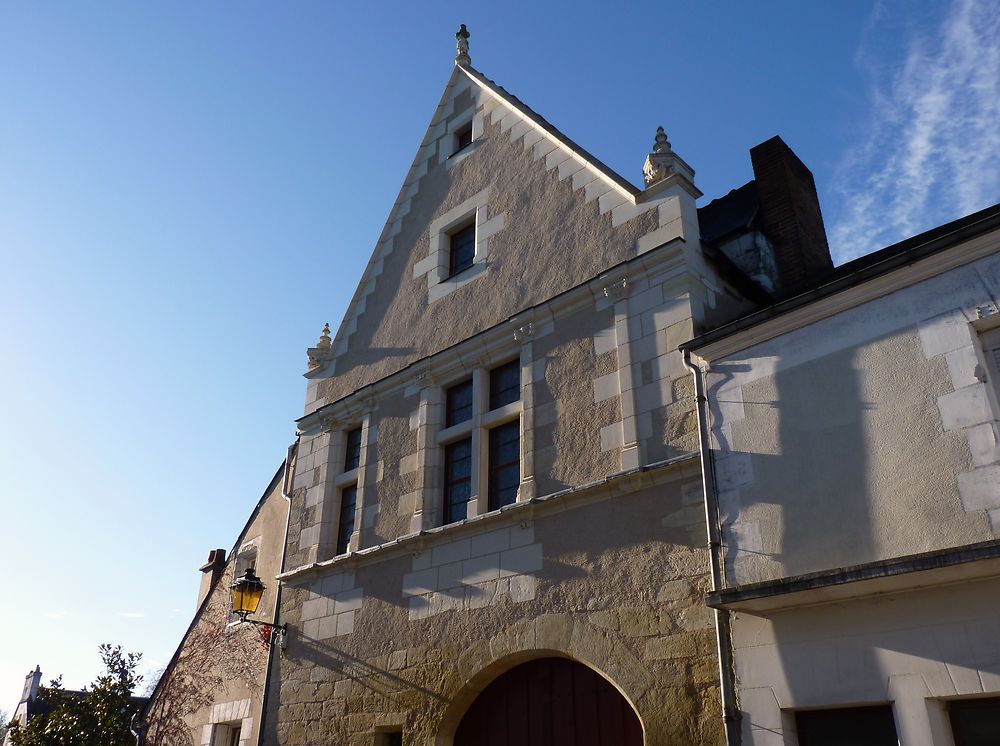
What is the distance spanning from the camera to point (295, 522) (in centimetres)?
1079

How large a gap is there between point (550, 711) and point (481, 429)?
111 inches

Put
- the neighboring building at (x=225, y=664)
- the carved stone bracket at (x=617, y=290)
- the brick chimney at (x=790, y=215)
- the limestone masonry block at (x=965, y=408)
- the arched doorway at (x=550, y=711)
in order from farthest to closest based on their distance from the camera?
the neighboring building at (x=225, y=664) → the brick chimney at (x=790, y=215) → the carved stone bracket at (x=617, y=290) → the arched doorway at (x=550, y=711) → the limestone masonry block at (x=965, y=408)

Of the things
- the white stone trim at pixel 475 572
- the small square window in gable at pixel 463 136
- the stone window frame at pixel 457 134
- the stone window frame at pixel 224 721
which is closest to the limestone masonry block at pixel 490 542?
the white stone trim at pixel 475 572

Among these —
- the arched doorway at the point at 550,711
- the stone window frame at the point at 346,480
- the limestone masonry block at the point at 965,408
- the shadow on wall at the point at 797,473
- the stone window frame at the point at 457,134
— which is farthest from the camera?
the stone window frame at the point at 457,134

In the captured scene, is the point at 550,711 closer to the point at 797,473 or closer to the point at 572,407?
the point at 572,407

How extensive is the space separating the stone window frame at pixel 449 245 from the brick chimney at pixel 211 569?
19.8 feet

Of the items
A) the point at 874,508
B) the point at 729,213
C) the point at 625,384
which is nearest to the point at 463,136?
the point at 729,213

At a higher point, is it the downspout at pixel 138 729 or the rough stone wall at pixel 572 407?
the rough stone wall at pixel 572 407

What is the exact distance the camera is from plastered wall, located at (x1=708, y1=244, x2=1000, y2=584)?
5.14m

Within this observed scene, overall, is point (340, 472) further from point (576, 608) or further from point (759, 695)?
point (759, 695)

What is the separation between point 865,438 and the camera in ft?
18.4

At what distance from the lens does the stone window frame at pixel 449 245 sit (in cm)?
997

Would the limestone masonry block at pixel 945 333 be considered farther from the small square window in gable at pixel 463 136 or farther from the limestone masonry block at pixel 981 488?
the small square window in gable at pixel 463 136

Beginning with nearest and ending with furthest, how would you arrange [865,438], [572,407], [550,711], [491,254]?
[865,438]
[550,711]
[572,407]
[491,254]
